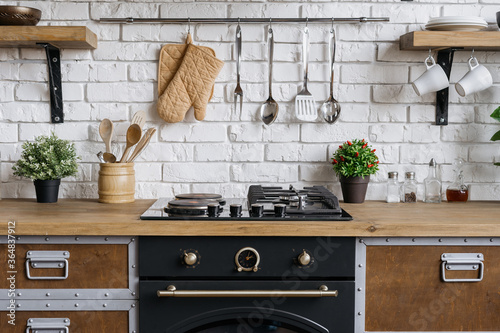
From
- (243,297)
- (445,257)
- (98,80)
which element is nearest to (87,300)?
(243,297)

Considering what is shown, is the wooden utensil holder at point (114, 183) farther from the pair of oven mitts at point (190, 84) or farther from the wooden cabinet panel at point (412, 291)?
the wooden cabinet panel at point (412, 291)

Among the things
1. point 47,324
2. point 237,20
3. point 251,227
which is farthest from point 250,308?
point 237,20

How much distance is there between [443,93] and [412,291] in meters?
0.95

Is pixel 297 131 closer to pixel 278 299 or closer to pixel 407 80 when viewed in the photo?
pixel 407 80

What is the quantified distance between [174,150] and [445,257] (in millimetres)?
1151

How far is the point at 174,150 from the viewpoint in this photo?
2188 millimetres

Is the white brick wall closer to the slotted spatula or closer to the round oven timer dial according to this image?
the slotted spatula

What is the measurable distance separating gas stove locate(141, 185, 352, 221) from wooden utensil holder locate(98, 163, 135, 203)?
0.62ft

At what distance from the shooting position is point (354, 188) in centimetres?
203

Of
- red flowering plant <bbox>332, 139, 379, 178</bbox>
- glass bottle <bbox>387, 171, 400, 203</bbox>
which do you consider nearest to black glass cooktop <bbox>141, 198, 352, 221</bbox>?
red flowering plant <bbox>332, 139, 379, 178</bbox>

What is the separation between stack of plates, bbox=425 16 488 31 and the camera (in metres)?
1.99

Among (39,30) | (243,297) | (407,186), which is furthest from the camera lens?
(407,186)

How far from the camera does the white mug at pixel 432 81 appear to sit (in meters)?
2.02

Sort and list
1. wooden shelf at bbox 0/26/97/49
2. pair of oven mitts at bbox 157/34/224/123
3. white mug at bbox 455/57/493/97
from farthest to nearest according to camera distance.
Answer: pair of oven mitts at bbox 157/34/224/123
white mug at bbox 455/57/493/97
wooden shelf at bbox 0/26/97/49
